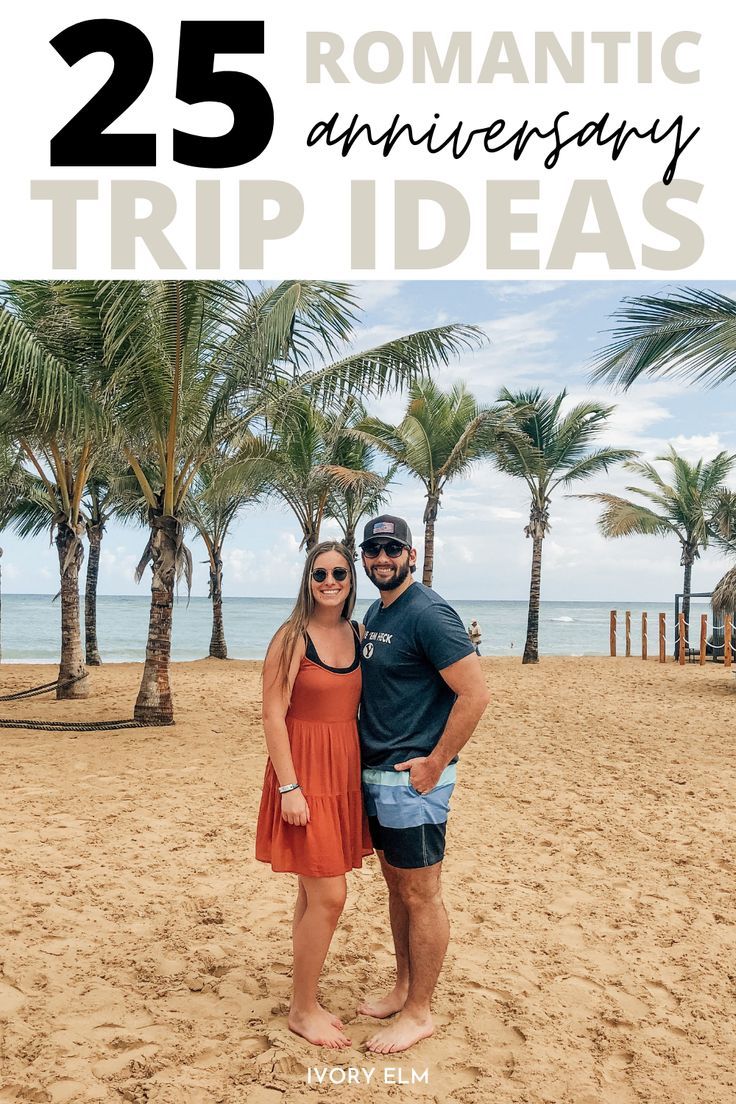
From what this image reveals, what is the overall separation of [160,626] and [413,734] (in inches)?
293

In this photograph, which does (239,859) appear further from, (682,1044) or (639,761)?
(639,761)

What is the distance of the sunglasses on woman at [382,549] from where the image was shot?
111 inches

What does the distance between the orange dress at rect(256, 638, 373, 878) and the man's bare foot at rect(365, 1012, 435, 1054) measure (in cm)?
62

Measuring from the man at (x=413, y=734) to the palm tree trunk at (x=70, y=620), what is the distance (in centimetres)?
1003

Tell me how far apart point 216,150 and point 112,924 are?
5.41m

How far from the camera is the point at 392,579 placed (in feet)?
9.27

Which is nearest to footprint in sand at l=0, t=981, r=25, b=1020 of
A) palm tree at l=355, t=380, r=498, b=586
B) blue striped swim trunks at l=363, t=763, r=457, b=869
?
blue striped swim trunks at l=363, t=763, r=457, b=869

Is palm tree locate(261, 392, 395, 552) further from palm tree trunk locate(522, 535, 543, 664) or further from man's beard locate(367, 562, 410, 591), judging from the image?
man's beard locate(367, 562, 410, 591)

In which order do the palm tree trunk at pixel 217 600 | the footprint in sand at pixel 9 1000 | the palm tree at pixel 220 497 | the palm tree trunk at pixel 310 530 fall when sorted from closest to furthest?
the footprint in sand at pixel 9 1000
the palm tree at pixel 220 497
the palm tree trunk at pixel 310 530
the palm tree trunk at pixel 217 600

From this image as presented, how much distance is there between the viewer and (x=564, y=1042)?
286 cm

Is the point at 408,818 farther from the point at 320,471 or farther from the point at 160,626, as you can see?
the point at 320,471

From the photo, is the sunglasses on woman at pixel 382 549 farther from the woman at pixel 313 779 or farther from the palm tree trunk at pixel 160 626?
the palm tree trunk at pixel 160 626

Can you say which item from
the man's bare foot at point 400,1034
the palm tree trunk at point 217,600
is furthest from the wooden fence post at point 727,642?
the man's bare foot at point 400,1034

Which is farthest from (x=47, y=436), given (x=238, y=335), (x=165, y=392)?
(x=238, y=335)
